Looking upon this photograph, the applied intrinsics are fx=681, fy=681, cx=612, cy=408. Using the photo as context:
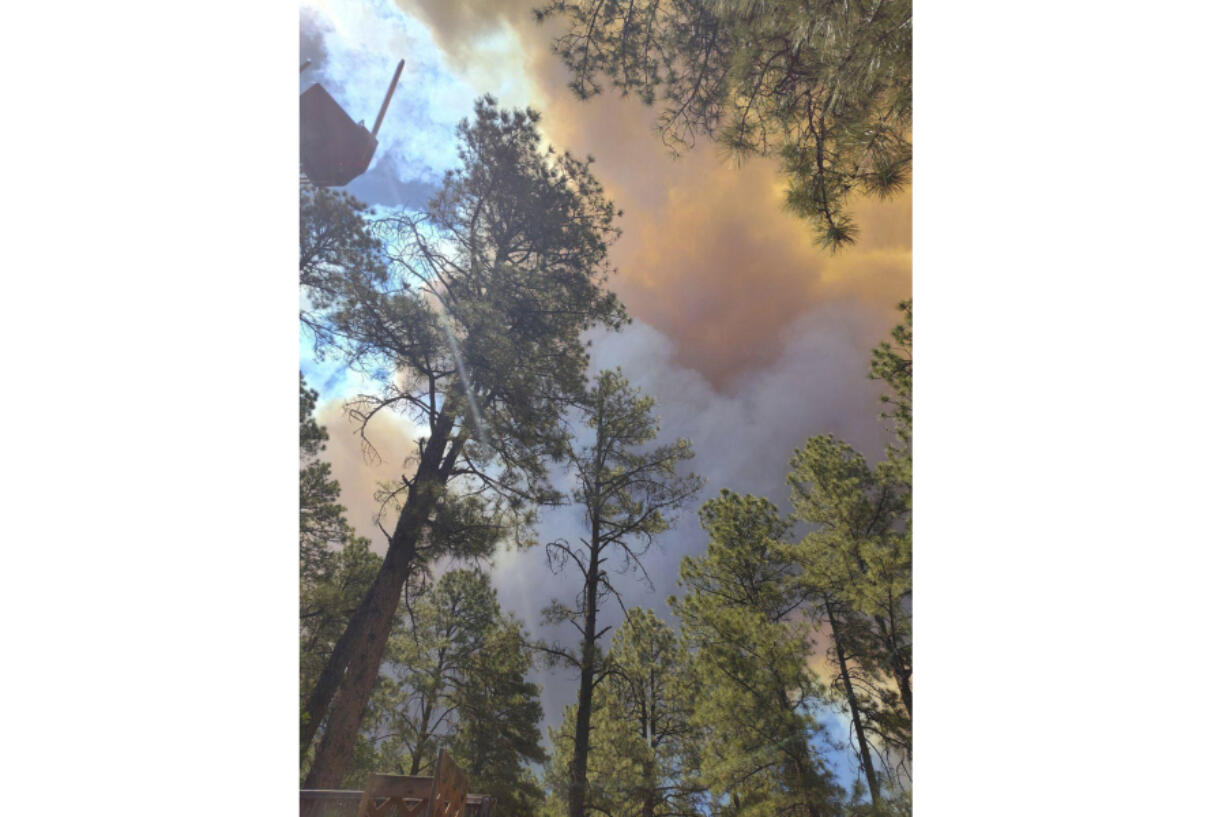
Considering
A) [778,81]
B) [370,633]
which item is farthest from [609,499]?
[778,81]

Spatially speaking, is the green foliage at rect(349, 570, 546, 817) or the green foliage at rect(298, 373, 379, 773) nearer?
the green foliage at rect(349, 570, 546, 817)

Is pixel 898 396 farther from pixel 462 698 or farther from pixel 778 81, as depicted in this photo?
pixel 462 698

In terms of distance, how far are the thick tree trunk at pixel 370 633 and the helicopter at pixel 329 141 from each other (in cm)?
101

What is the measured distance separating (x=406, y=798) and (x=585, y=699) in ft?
2.16

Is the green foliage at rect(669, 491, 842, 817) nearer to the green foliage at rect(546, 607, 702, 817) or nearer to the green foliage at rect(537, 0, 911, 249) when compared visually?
the green foliage at rect(546, 607, 702, 817)

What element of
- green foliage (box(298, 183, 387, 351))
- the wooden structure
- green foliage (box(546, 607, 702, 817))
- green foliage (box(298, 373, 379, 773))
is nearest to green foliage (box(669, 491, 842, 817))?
green foliage (box(546, 607, 702, 817))

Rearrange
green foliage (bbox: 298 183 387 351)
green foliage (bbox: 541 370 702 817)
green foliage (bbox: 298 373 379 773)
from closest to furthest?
green foliage (bbox: 541 370 702 817)
green foliage (bbox: 298 373 379 773)
green foliage (bbox: 298 183 387 351)

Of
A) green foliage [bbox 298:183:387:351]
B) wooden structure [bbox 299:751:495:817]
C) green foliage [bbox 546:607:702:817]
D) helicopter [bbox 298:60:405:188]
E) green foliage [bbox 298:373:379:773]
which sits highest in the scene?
helicopter [bbox 298:60:405:188]

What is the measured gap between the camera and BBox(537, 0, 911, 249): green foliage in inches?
87.2

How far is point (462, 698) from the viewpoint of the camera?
230cm

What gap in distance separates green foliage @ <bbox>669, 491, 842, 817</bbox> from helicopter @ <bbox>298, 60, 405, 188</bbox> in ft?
5.91
